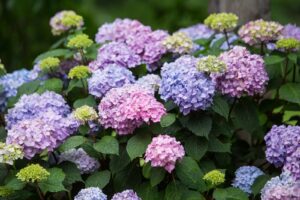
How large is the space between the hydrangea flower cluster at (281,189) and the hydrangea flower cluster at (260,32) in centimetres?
76

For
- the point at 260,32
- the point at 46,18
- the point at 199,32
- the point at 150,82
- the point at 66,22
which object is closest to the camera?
the point at 150,82

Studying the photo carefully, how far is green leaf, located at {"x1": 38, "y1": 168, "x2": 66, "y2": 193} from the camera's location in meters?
2.39

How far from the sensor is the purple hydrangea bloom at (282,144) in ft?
7.94

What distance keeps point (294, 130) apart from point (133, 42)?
2.96 feet

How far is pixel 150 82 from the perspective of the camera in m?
2.74

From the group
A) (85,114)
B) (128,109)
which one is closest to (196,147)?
(128,109)

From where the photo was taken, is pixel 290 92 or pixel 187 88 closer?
pixel 187 88

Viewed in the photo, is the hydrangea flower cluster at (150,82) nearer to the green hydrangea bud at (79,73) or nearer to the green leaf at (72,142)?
the green hydrangea bud at (79,73)

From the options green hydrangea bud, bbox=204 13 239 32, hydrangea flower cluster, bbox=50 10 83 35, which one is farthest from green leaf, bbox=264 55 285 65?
hydrangea flower cluster, bbox=50 10 83 35

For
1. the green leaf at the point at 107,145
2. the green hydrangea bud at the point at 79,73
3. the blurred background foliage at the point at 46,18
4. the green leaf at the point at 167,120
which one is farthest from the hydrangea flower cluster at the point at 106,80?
the blurred background foliage at the point at 46,18

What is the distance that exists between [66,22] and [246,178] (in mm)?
1176

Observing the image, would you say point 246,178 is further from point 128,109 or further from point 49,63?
point 49,63

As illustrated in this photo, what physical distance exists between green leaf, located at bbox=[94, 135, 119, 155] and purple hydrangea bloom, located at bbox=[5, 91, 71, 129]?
318 millimetres

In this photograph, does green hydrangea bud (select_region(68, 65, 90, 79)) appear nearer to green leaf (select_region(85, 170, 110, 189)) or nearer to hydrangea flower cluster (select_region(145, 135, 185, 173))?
green leaf (select_region(85, 170, 110, 189))
